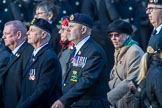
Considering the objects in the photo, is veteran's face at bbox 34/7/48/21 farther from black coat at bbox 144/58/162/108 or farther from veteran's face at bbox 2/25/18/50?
black coat at bbox 144/58/162/108

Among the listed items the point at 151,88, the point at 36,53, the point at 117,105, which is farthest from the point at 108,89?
the point at 151,88

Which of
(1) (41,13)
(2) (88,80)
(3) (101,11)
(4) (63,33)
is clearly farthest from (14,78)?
(3) (101,11)

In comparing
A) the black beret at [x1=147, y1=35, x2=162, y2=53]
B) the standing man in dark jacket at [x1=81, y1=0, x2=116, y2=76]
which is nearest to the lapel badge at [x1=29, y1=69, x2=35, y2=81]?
the black beret at [x1=147, y1=35, x2=162, y2=53]

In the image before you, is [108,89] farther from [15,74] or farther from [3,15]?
[3,15]

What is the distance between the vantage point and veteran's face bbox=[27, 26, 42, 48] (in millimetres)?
10469

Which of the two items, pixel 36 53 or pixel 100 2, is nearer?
pixel 36 53

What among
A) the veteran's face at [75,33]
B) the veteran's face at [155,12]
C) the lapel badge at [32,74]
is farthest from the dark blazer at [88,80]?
the veteran's face at [155,12]

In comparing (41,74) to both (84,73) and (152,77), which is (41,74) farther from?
(152,77)

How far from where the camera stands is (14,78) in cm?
1062

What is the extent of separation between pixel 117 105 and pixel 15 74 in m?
1.30

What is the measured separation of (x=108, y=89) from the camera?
10.8m

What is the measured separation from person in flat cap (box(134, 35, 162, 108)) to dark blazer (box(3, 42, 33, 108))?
1.76 meters

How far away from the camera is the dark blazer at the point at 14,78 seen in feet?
34.8

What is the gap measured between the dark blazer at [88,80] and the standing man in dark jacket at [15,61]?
0.57 m
